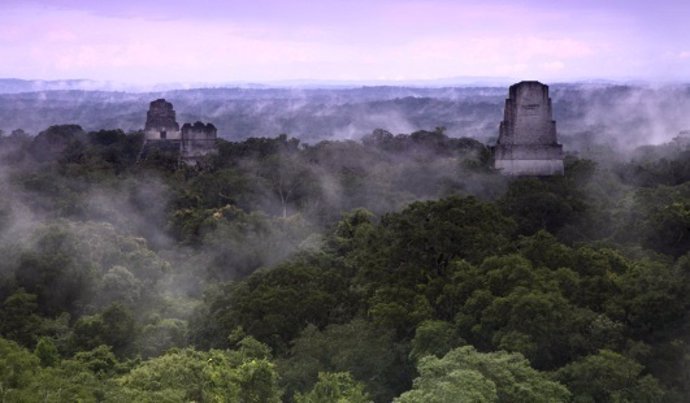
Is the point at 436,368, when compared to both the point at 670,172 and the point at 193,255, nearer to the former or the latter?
the point at 193,255

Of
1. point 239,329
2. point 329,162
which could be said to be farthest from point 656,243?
point 329,162

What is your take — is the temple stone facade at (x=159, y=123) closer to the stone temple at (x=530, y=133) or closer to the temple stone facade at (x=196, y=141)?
the temple stone facade at (x=196, y=141)

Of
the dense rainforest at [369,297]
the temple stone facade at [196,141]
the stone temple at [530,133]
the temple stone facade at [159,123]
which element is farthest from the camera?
the temple stone facade at [159,123]

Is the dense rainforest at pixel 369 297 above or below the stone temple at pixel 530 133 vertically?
below

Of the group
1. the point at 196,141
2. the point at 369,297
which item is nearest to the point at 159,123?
the point at 196,141

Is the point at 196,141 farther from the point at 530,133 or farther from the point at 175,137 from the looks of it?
the point at 530,133

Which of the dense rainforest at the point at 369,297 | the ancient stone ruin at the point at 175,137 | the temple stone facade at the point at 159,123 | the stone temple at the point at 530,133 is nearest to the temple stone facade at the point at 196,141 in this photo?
the ancient stone ruin at the point at 175,137
